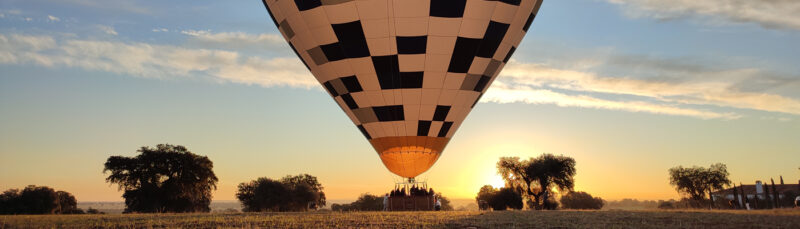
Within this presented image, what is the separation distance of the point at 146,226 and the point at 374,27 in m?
12.1

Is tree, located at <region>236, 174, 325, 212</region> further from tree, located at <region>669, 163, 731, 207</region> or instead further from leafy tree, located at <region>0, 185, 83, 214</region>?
tree, located at <region>669, 163, 731, 207</region>

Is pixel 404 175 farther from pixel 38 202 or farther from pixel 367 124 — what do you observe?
pixel 38 202

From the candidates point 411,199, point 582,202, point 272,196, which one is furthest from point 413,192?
point 582,202

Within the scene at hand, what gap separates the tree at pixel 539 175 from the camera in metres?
56.4

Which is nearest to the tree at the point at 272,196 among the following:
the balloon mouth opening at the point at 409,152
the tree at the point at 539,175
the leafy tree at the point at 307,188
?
the leafy tree at the point at 307,188

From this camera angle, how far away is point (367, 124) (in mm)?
25750

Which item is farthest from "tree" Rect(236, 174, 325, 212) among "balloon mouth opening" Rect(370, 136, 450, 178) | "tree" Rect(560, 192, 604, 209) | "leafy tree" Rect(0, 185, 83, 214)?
"tree" Rect(560, 192, 604, 209)

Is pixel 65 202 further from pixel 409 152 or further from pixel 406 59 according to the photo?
pixel 406 59

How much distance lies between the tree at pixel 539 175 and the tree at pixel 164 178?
28439 millimetres

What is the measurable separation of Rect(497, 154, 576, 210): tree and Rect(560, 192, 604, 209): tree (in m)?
14.2

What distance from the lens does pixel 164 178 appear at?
48188 millimetres

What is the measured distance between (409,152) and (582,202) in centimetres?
5657

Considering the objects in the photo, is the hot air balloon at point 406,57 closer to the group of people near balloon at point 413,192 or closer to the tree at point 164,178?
the group of people near balloon at point 413,192

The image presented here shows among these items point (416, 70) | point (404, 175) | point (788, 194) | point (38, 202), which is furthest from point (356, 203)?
point (788, 194)
